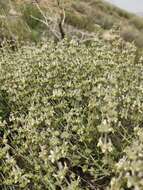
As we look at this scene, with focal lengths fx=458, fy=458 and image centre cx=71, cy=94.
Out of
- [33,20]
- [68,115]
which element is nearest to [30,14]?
[33,20]

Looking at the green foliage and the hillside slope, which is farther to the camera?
the green foliage

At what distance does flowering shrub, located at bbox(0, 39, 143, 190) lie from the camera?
7.85ft

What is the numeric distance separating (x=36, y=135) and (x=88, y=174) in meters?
0.44

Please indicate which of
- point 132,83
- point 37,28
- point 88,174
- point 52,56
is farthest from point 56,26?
point 88,174

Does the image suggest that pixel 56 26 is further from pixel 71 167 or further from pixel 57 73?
pixel 71 167

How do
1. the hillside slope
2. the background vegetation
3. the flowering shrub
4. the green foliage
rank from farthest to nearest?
the green foliage < the hillside slope < the flowering shrub < the background vegetation

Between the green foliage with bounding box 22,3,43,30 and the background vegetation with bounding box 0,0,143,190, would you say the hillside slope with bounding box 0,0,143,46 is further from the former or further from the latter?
the background vegetation with bounding box 0,0,143,190

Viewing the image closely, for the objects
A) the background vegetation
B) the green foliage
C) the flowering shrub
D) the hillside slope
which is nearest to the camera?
the background vegetation

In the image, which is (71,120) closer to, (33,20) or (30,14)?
(33,20)

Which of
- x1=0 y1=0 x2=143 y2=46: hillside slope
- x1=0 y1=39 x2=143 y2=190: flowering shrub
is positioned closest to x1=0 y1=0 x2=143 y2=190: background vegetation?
x1=0 y1=39 x2=143 y2=190: flowering shrub

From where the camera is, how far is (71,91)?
2.97 m

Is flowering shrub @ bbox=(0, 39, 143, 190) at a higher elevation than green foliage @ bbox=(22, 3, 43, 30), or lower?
higher

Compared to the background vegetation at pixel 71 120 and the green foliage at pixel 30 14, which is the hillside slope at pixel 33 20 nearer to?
the green foliage at pixel 30 14

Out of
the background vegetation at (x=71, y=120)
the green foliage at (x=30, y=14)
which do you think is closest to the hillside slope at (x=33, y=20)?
the green foliage at (x=30, y=14)
